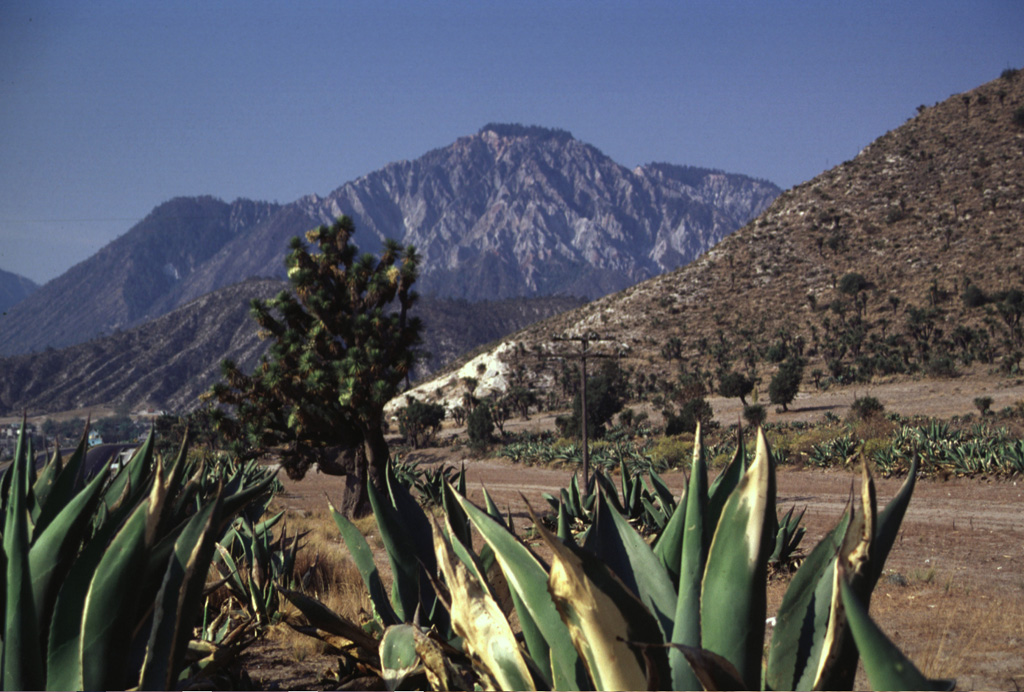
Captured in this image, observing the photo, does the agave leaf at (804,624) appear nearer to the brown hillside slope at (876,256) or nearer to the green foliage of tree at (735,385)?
the green foliage of tree at (735,385)

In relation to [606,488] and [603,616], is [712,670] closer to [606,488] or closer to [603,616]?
[603,616]

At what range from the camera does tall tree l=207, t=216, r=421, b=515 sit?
15.2 meters

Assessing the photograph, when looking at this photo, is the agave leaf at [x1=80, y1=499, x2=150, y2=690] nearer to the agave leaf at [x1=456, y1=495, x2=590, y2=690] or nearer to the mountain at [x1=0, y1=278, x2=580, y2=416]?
the agave leaf at [x1=456, y1=495, x2=590, y2=690]

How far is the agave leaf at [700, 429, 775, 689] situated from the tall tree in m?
13.4

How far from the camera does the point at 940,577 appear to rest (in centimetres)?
894

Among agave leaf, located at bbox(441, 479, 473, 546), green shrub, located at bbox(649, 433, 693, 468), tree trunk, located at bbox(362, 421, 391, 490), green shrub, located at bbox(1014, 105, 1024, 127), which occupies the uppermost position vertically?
green shrub, located at bbox(1014, 105, 1024, 127)

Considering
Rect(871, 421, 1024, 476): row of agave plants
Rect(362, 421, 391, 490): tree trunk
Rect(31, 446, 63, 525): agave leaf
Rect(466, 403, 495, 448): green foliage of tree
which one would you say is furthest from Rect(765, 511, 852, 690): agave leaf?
Rect(466, 403, 495, 448): green foliage of tree

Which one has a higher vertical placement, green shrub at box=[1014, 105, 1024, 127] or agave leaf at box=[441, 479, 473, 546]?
green shrub at box=[1014, 105, 1024, 127]

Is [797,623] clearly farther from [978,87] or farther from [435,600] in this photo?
[978,87]

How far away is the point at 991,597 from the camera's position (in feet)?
25.9

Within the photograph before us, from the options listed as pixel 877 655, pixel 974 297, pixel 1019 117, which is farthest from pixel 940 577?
pixel 1019 117

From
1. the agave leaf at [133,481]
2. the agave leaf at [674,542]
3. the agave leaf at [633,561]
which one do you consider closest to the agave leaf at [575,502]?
the agave leaf at [133,481]

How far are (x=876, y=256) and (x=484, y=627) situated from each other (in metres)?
62.2

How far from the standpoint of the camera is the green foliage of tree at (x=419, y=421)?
48.5 m
